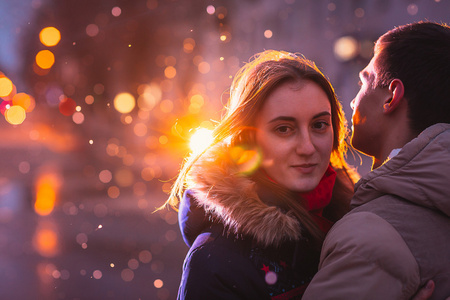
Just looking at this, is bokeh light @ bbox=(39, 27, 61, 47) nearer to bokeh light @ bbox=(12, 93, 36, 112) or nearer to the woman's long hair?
bokeh light @ bbox=(12, 93, 36, 112)

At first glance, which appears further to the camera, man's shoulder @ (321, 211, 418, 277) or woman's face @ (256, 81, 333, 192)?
woman's face @ (256, 81, 333, 192)

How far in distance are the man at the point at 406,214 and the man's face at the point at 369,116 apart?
108 mm

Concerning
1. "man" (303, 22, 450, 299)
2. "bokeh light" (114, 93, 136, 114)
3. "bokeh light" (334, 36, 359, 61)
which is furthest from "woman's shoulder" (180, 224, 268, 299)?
"bokeh light" (114, 93, 136, 114)

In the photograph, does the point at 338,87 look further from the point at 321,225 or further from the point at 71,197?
the point at 321,225

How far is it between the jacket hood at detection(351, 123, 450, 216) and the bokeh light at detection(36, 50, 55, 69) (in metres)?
21.3

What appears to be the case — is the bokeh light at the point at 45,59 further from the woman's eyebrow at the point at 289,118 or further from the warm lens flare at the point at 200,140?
the woman's eyebrow at the point at 289,118

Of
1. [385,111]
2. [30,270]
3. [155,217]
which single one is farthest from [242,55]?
[385,111]

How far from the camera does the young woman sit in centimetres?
162

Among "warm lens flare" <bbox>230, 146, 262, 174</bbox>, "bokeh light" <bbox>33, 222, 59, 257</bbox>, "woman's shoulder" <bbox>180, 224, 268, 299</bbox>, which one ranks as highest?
"warm lens flare" <bbox>230, 146, 262, 174</bbox>

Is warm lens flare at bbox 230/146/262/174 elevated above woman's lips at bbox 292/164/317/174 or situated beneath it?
elevated above

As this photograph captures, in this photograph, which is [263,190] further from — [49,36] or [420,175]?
[49,36]

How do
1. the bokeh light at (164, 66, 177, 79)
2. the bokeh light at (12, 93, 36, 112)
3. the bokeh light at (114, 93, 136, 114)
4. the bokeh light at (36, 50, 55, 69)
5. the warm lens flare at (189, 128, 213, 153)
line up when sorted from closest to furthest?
the warm lens flare at (189, 128, 213, 153), the bokeh light at (164, 66, 177, 79), the bokeh light at (36, 50, 55, 69), the bokeh light at (114, 93, 136, 114), the bokeh light at (12, 93, 36, 112)

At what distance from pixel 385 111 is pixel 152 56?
17.0 m

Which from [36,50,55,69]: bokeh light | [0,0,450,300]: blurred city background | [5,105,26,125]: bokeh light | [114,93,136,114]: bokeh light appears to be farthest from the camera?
[5,105,26,125]: bokeh light
